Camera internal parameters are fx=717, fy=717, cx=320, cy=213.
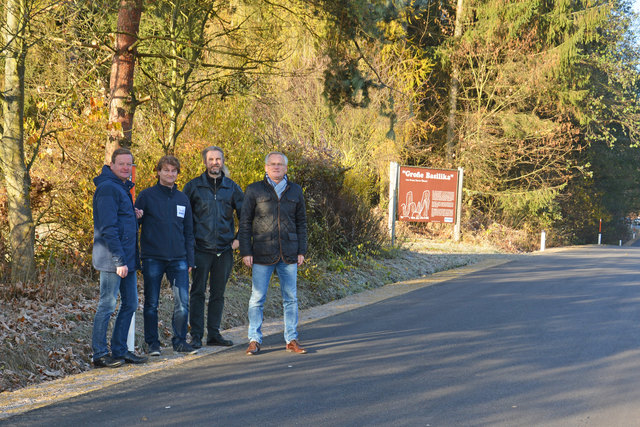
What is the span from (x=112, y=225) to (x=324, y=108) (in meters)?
7.21

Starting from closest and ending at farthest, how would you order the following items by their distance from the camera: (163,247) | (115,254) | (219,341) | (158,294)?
(115,254)
(163,247)
(158,294)
(219,341)

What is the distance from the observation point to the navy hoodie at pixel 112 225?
6.39 m

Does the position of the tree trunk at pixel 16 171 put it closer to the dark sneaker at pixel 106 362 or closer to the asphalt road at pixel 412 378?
the dark sneaker at pixel 106 362

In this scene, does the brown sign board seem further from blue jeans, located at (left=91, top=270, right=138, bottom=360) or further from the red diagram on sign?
blue jeans, located at (left=91, top=270, right=138, bottom=360)

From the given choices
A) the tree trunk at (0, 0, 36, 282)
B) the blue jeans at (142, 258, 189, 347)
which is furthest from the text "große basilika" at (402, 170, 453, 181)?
the blue jeans at (142, 258, 189, 347)

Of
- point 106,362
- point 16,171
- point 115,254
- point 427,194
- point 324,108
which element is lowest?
point 106,362

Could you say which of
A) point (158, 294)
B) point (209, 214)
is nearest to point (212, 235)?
point (209, 214)

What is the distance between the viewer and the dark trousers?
754cm

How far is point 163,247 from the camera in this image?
23.0 ft

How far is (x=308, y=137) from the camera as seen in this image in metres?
22.3

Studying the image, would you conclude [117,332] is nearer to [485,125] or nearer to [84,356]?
[84,356]

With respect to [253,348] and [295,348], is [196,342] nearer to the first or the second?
[253,348]

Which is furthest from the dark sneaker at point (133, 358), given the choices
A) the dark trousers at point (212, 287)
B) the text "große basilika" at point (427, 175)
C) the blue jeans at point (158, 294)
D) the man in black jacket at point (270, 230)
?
A: the text "große basilika" at point (427, 175)

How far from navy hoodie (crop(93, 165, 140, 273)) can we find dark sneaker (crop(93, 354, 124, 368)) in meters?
0.81
